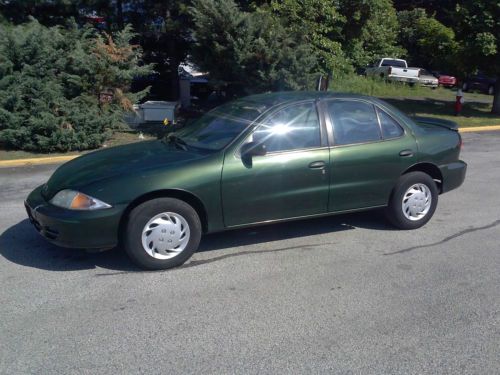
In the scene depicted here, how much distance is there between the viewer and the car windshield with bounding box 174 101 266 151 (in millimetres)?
5188

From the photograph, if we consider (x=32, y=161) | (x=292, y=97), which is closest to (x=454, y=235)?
(x=292, y=97)

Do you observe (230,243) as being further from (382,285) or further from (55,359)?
(55,359)

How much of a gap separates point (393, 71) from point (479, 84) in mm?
6138

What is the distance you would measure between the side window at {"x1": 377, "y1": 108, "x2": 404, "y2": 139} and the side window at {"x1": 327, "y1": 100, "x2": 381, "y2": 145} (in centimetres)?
6

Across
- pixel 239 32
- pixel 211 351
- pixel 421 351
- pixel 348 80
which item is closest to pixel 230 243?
pixel 211 351

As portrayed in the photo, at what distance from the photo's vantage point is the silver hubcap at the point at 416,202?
19.3ft

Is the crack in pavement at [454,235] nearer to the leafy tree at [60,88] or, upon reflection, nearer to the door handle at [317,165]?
the door handle at [317,165]

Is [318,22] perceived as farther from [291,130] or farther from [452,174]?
[291,130]

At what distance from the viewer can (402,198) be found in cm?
581

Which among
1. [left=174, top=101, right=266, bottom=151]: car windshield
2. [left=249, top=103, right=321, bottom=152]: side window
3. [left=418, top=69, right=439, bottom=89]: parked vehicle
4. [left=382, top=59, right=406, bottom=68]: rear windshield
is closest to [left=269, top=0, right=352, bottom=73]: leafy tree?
[left=174, top=101, right=266, bottom=151]: car windshield

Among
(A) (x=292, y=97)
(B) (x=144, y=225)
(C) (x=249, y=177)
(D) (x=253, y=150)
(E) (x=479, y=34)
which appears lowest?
(B) (x=144, y=225)

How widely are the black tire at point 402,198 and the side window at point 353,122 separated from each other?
0.58 metres

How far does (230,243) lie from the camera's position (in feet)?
18.2

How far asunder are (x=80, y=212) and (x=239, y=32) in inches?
357
